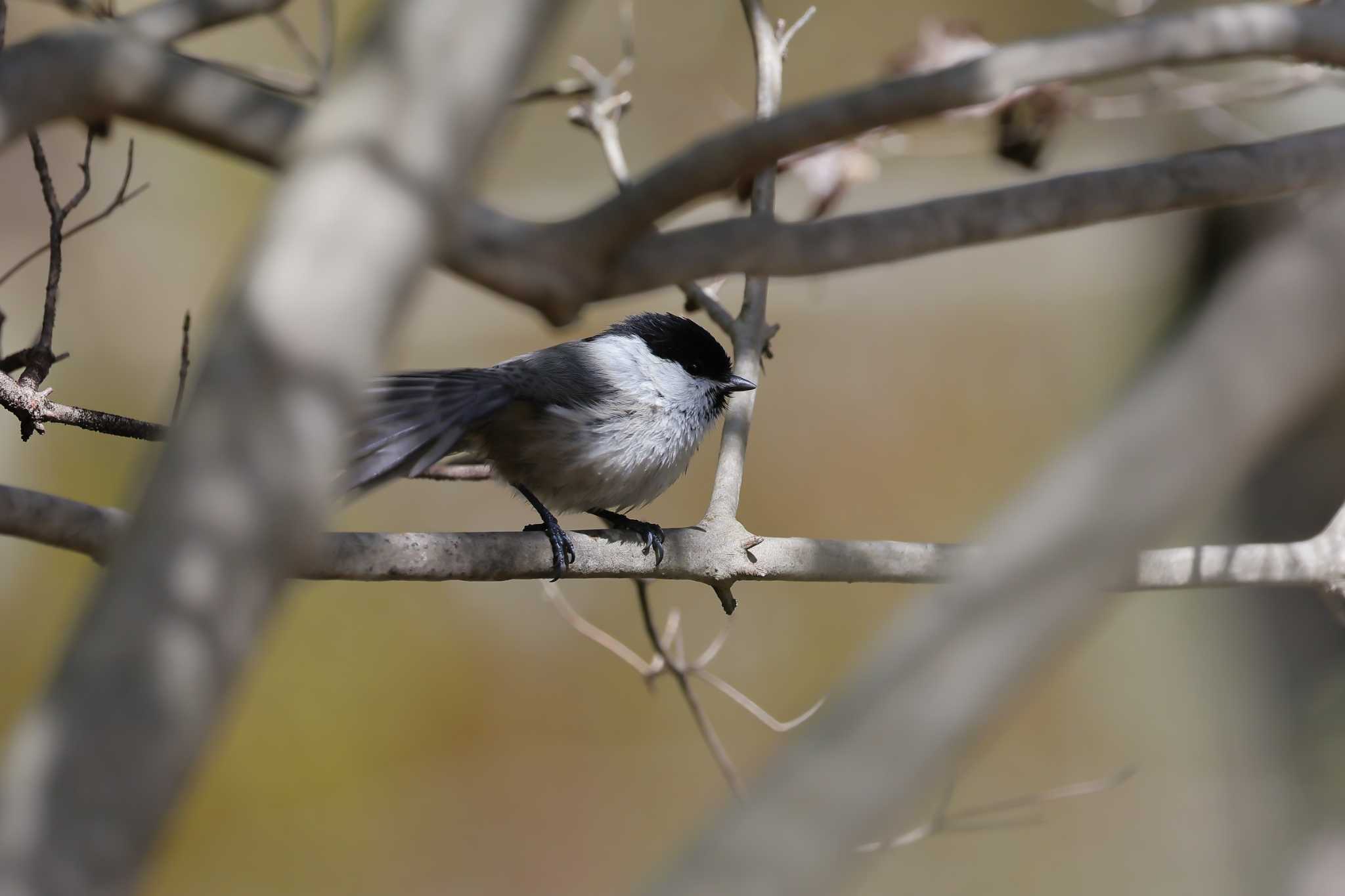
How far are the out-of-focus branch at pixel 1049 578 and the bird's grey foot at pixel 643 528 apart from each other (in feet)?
4.80

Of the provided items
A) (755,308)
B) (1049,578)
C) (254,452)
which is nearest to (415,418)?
(755,308)

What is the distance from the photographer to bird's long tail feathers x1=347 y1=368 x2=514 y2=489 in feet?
6.52

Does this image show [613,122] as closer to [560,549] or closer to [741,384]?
[741,384]

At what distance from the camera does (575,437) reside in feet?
8.59

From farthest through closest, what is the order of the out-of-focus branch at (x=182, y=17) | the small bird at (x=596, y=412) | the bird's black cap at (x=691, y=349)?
the bird's black cap at (x=691, y=349), the small bird at (x=596, y=412), the out-of-focus branch at (x=182, y=17)

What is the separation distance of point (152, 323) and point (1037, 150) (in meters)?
3.46

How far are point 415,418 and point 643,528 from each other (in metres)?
0.55

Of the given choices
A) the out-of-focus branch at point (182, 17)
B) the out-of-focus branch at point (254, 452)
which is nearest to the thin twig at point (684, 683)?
the out-of-focus branch at point (182, 17)

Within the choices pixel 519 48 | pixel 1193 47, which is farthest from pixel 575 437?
pixel 519 48

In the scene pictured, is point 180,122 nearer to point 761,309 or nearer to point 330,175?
point 330,175

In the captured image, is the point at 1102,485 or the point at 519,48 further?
the point at 519,48

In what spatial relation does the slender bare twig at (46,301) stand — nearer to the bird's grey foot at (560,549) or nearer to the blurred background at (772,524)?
the bird's grey foot at (560,549)

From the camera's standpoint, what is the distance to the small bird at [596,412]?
95.5 inches

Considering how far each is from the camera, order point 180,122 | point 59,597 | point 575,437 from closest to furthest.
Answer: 1. point 180,122
2. point 575,437
3. point 59,597
